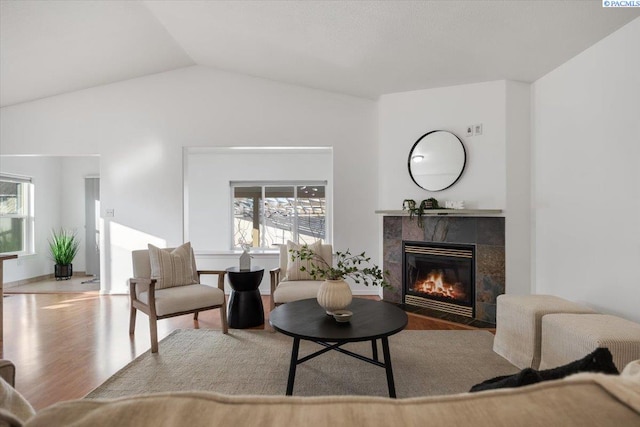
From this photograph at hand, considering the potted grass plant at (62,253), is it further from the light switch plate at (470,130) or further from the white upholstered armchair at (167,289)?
the light switch plate at (470,130)

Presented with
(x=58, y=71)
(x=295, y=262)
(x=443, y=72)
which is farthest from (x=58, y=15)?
(x=443, y=72)

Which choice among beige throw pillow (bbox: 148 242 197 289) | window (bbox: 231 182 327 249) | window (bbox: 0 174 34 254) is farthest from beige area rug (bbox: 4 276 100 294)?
beige throw pillow (bbox: 148 242 197 289)

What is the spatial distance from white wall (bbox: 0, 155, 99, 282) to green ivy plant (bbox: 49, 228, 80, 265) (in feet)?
0.37

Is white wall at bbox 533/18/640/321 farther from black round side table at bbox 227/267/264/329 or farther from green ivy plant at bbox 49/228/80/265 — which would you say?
green ivy plant at bbox 49/228/80/265

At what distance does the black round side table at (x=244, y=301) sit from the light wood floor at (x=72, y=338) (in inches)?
9.9

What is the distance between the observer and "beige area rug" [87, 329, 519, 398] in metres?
2.23

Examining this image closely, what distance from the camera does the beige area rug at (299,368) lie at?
2.23 metres

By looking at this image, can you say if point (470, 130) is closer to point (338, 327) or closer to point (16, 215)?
point (338, 327)

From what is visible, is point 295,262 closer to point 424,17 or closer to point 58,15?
point 424,17

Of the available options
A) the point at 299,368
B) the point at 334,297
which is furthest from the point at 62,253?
the point at 334,297

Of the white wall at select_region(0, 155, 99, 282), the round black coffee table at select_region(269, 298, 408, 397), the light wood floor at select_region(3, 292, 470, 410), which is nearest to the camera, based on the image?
the round black coffee table at select_region(269, 298, 408, 397)

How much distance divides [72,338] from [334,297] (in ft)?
8.91

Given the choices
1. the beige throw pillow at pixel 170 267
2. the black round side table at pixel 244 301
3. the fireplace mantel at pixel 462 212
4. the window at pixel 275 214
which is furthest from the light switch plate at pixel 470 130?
the window at pixel 275 214

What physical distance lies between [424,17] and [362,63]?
103 centimetres
